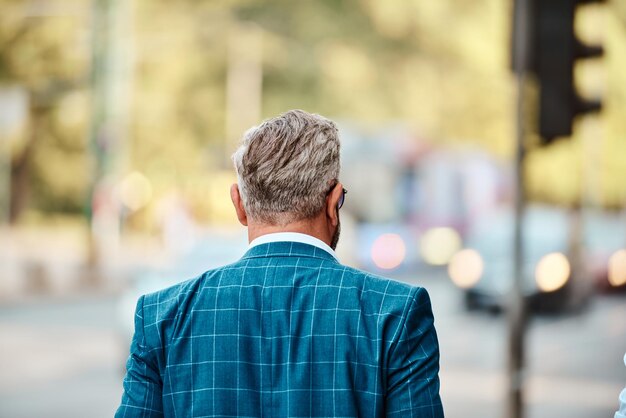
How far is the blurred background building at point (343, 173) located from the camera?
473 inches

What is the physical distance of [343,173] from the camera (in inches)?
1230

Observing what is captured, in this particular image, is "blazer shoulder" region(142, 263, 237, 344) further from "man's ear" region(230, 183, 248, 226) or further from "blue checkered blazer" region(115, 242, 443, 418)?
"man's ear" region(230, 183, 248, 226)

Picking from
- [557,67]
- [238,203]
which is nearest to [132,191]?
[557,67]

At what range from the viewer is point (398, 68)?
4247cm

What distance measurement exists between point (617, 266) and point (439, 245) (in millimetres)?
10328

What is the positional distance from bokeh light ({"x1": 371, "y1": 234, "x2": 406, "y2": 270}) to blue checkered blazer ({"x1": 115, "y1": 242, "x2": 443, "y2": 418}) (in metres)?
26.2

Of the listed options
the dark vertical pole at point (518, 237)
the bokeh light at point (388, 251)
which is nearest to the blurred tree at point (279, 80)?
the bokeh light at point (388, 251)

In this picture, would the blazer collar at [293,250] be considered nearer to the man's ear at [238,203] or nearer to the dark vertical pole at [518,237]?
the man's ear at [238,203]

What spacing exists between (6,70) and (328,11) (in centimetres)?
1441

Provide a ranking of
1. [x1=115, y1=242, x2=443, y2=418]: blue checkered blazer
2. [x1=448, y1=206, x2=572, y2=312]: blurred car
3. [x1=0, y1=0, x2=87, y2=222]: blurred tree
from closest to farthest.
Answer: [x1=115, y1=242, x2=443, y2=418]: blue checkered blazer < [x1=448, y1=206, x2=572, y2=312]: blurred car < [x1=0, y1=0, x2=87, y2=222]: blurred tree

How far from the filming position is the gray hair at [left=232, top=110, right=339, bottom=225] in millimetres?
2068

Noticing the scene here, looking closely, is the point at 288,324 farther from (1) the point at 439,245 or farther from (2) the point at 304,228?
(1) the point at 439,245

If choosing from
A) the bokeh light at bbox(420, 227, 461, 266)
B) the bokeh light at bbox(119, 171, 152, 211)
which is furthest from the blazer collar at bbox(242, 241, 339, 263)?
the bokeh light at bbox(420, 227, 461, 266)

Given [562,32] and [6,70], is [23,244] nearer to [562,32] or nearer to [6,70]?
[6,70]
